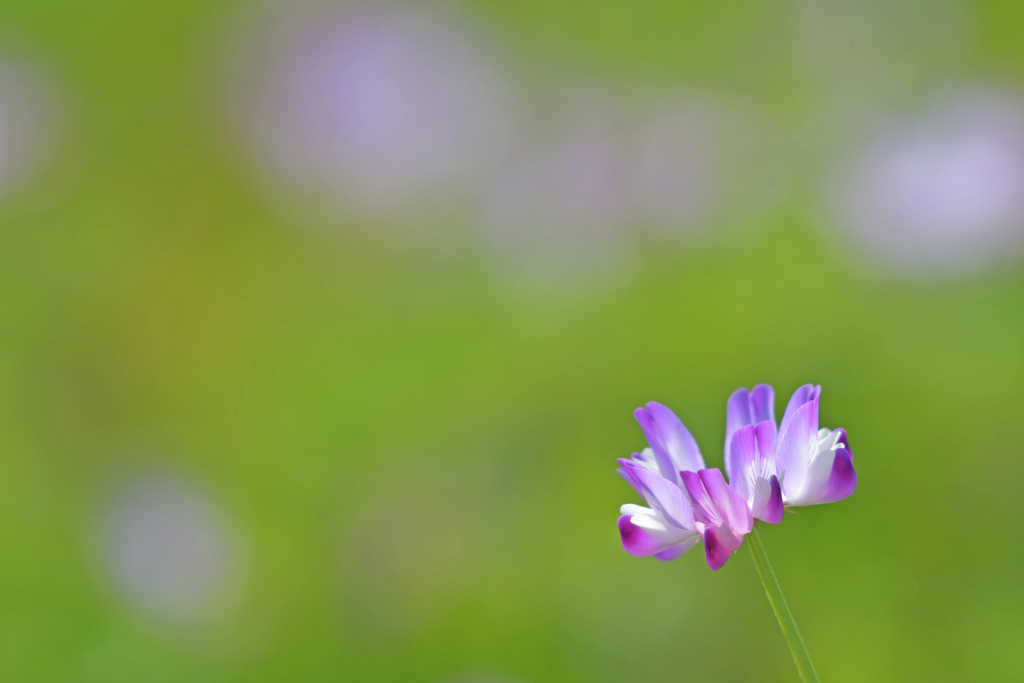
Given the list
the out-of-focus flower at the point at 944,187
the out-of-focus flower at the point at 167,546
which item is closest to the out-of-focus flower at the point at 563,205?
the out-of-focus flower at the point at 944,187

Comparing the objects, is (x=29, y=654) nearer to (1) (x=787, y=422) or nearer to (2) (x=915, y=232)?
(1) (x=787, y=422)

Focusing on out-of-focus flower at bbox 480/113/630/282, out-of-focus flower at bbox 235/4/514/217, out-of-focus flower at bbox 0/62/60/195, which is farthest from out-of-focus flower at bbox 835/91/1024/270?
out-of-focus flower at bbox 0/62/60/195

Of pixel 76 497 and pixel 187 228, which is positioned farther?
pixel 187 228

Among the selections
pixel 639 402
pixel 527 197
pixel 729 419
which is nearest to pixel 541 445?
pixel 639 402

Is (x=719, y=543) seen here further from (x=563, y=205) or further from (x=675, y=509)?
(x=563, y=205)

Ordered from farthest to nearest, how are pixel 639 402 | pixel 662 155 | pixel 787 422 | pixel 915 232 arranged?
1. pixel 662 155
2. pixel 915 232
3. pixel 639 402
4. pixel 787 422

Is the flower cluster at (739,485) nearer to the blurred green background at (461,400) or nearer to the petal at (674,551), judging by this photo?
the petal at (674,551)

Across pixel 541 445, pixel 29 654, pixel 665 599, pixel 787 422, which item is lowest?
pixel 787 422
